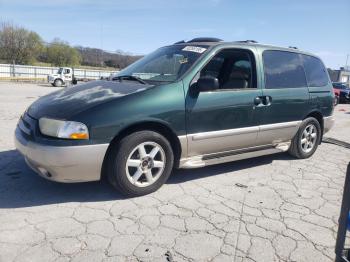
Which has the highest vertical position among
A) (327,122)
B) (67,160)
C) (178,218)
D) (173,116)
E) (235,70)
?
(235,70)

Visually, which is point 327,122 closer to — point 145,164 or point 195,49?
point 195,49

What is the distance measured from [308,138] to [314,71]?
1118 mm

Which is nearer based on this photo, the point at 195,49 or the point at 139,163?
the point at 139,163

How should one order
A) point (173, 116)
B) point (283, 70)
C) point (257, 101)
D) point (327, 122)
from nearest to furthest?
point (173, 116) → point (257, 101) → point (283, 70) → point (327, 122)

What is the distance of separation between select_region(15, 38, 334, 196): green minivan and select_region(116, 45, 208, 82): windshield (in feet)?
0.05

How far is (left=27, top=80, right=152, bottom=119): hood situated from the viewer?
3510 mm

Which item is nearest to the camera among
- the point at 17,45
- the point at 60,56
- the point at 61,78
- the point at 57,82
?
the point at 57,82

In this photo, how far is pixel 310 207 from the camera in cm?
379

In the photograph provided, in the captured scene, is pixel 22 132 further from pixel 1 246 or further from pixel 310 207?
pixel 310 207

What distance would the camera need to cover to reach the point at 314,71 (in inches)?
229

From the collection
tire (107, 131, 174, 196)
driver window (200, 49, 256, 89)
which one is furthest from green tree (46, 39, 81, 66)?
tire (107, 131, 174, 196)

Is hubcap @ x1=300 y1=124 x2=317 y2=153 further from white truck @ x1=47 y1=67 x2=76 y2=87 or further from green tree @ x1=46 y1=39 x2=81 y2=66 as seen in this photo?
green tree @ x1=46 y1=39 x2=81 y2=66

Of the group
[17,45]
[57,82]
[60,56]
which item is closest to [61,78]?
[57,82]

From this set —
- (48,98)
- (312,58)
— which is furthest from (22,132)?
(312,58)
